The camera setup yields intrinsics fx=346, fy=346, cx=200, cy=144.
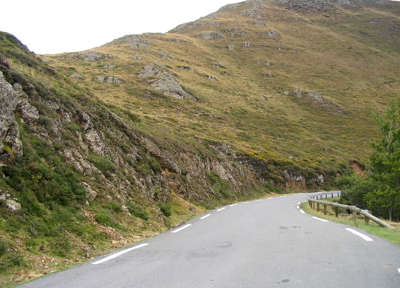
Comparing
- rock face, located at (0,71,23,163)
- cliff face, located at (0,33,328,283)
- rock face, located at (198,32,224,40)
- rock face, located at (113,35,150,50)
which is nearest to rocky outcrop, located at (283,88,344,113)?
rock face, located at (113,35,150,50)

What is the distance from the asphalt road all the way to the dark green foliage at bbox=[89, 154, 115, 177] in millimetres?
4799

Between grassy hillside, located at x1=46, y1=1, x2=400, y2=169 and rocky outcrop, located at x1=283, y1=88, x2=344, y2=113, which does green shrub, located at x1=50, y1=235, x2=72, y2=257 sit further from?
rocky outcrop, located at x1=283, y1=88, x2=344, y2=113

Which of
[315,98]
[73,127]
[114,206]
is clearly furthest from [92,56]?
[114,206]

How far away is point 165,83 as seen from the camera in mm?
67375

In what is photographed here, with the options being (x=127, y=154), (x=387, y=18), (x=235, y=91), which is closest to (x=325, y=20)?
(x=387, y=18)

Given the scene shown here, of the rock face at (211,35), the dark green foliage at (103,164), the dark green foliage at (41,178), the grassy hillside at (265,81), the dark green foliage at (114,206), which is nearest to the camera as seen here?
the dark green foliage at (41,178)

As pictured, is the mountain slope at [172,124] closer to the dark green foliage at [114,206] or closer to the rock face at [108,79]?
the dark green foliage at [114,206]

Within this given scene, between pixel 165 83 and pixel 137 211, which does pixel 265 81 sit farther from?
pixel 137 211

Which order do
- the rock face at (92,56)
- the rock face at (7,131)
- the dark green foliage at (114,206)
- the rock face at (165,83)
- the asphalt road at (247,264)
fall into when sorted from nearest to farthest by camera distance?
the asphalt road at (247,264) → the rock face at (7,131) → the dark green foliage at (114,206) → the rock face at (165,83) → the rock face at (92,56)

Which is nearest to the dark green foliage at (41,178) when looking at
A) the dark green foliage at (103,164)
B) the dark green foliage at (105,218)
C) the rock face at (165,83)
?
the dark green foliage at (105,218)

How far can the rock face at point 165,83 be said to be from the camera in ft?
215

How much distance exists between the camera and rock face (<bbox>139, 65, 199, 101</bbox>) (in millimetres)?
65562

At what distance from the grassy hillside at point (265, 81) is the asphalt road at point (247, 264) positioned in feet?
64.0

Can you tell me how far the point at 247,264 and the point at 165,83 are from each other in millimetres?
63577
